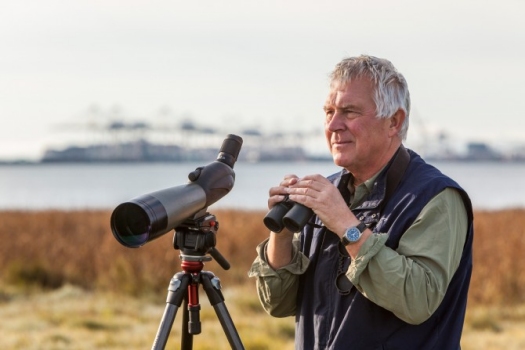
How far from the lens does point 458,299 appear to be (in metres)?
2.23

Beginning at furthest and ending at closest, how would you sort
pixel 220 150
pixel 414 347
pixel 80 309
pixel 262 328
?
pixel 80 309 < pixel 262 328 < pixel 220 150 < pixel 414 347

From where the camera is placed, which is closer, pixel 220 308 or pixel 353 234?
pixel 353 234

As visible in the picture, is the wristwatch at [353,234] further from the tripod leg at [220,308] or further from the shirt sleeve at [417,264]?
the tripod leg at [220,308]

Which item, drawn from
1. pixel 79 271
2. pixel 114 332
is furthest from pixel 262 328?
pixel 79 271

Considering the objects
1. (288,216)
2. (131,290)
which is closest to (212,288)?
(288,216)

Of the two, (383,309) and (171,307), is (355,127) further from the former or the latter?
(171,307)

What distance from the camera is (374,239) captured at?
204 centimetres

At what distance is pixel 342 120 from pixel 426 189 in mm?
312

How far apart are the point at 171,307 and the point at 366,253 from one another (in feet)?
2.09

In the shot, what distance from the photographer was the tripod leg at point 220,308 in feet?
7.86

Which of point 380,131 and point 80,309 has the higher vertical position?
point 380,131

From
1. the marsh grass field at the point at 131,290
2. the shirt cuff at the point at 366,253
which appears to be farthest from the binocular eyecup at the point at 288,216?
the marsh grass field at the point at 131,290

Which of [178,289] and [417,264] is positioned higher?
[417,264]

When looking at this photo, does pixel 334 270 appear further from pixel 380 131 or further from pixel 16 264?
pixel 16 264
